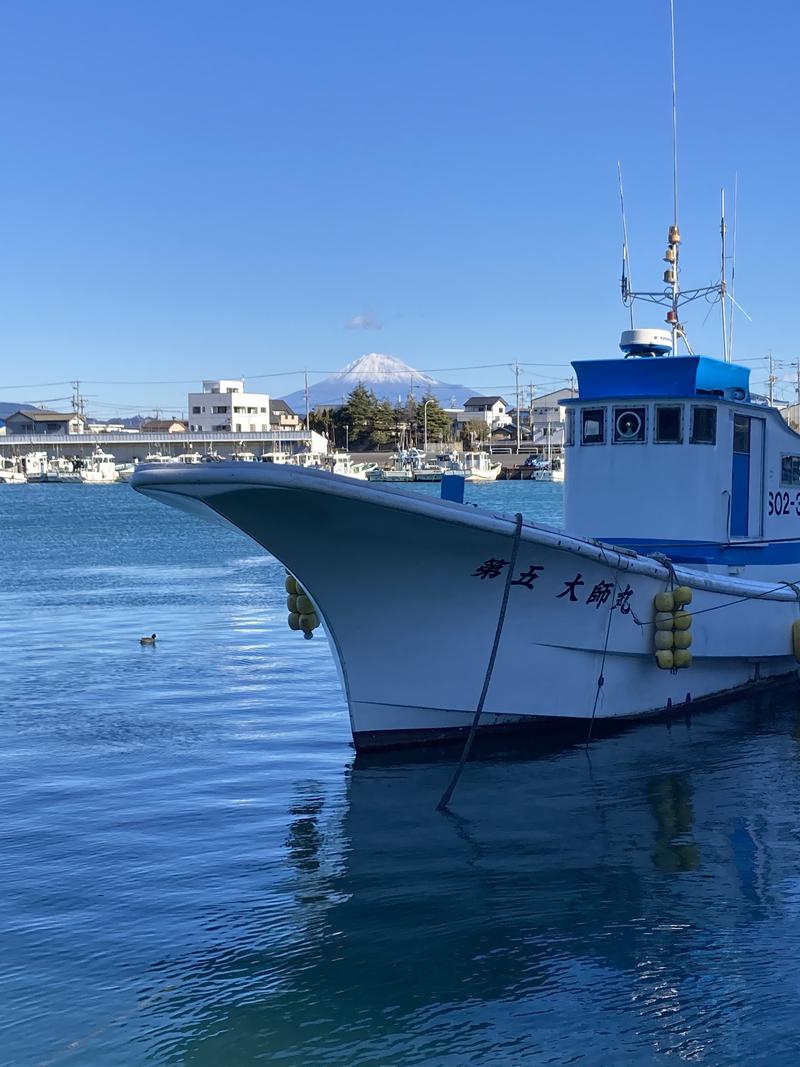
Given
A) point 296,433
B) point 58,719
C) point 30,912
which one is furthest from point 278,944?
point 296,433

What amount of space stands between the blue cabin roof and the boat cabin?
0.01 m

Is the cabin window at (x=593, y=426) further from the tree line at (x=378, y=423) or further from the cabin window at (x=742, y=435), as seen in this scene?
the tree line at (x=378, y=423)

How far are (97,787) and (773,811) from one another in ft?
20.3

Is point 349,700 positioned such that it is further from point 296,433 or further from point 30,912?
point 296,433

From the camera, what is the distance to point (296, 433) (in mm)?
131875

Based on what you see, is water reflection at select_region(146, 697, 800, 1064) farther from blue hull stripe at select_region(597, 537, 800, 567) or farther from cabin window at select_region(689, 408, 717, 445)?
cabin window at select_region(689, 408, 717, 445)

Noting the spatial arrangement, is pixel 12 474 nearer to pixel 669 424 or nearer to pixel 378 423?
pixel 378 423

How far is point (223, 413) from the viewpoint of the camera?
142m

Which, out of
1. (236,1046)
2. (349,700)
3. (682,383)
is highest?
(682,383)

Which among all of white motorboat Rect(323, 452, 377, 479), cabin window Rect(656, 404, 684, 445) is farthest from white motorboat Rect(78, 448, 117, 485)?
cabin window Rect(656, 404, 684, 445)

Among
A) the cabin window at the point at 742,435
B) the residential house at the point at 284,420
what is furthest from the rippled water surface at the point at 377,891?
the residential house at the point at 284,420

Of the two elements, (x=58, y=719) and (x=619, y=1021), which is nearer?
(x=619, y=1021)

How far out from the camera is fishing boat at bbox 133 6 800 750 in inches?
418

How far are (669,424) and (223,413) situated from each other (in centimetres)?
13058
